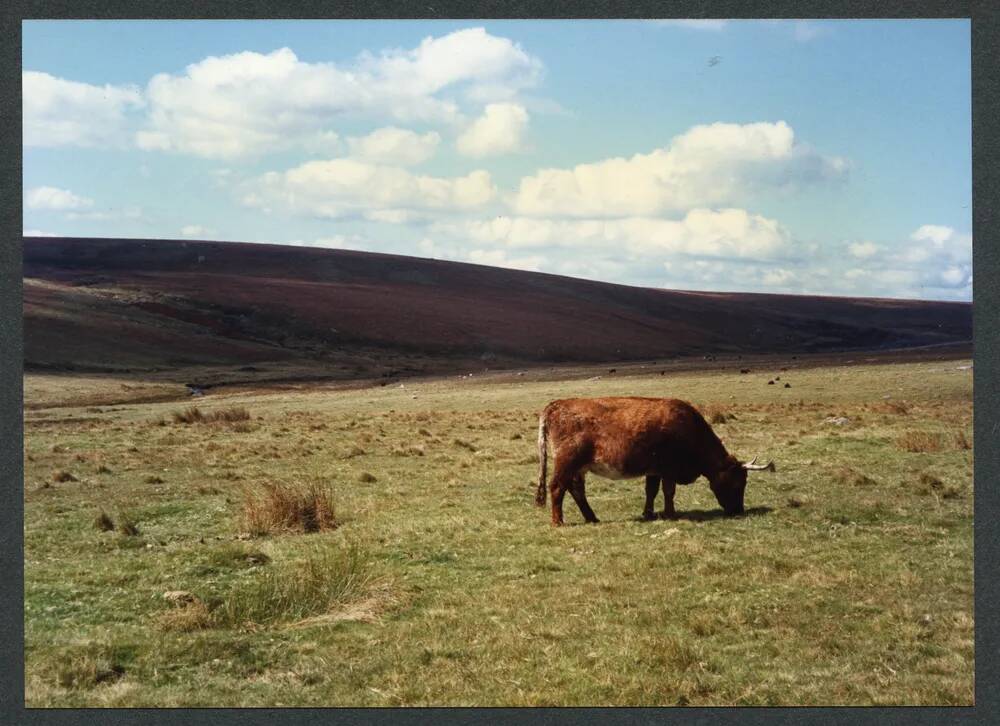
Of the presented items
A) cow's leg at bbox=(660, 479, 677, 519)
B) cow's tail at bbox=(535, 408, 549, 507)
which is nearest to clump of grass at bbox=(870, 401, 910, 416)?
cow's leg at bbox=(660, 479, 677, 519)

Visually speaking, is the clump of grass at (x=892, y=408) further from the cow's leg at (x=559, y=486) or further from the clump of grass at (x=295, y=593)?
the clump of grass at (x=295, y=593)

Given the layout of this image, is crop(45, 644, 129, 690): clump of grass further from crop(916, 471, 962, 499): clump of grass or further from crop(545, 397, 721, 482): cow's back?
crop(916, 471, 962, 499): clump of grass

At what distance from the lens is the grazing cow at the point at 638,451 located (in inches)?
470

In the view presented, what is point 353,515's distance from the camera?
13695 mm

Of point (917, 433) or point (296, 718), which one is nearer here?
point (296, 718)

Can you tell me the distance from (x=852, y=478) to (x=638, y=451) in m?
4.70

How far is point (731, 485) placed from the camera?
480 inches

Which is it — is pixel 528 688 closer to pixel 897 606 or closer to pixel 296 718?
pixel 296 718

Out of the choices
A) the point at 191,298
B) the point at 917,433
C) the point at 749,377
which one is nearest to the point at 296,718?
the point at 917,433

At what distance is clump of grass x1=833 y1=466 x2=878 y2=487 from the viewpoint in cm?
1415

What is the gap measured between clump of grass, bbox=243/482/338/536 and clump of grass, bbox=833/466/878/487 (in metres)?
8.12

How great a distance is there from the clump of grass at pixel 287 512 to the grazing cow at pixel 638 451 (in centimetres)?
355

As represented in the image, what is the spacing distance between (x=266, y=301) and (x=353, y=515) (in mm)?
74419

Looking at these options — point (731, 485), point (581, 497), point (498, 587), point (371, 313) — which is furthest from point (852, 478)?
point (371, 313)
